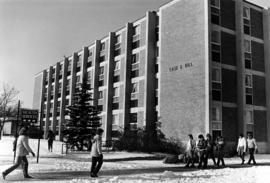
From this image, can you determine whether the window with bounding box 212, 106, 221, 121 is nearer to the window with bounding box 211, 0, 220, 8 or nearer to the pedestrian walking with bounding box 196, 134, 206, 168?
the window with bounding box 211, 0, 220, 8

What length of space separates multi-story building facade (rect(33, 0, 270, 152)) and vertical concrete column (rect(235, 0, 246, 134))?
8 cm

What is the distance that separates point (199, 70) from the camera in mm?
27984

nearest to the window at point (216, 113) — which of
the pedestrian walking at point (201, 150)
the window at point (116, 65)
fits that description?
the pedestrian walking at point (201, 150)

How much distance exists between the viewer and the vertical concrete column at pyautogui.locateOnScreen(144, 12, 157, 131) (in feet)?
108

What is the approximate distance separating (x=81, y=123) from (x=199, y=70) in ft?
35.1

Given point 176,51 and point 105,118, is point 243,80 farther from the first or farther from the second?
point 105,118

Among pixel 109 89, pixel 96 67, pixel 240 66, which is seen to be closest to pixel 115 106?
pixel 109 89

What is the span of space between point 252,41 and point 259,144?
30.3 ft

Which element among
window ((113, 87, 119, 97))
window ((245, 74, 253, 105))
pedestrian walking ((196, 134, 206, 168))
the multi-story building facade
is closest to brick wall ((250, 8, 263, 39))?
the multi-story building facade

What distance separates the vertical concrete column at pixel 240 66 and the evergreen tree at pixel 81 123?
12060 millimetres

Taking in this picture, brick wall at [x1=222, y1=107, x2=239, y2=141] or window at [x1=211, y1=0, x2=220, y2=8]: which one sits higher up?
window at [x1=211, y1=0, x2=220, y2=8]

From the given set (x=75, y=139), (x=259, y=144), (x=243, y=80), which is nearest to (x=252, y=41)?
(x=243, y=80)

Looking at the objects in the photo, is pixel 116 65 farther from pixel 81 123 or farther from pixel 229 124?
pixel 229 124

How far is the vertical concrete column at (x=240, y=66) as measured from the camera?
28.7 meters
